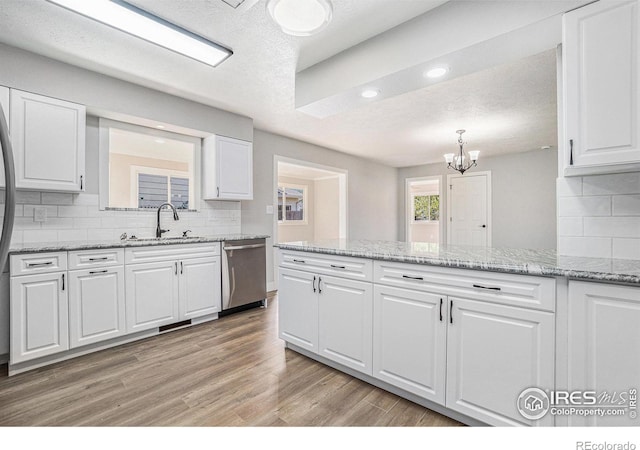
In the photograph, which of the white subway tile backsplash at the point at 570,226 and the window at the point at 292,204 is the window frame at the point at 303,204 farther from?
the white subway tile backsplash at the point at 570,226

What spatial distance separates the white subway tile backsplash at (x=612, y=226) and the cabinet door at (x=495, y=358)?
792mm

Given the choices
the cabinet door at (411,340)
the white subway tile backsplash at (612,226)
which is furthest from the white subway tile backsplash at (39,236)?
the white subway tile backsplash at (612,226)

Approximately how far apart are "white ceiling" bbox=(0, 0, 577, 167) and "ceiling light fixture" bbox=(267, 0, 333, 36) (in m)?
0.39

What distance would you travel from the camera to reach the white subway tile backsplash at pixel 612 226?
1633 mm

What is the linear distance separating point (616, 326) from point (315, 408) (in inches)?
57.8

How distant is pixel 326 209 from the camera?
809 centimetres

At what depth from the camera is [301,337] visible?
2.37 metres

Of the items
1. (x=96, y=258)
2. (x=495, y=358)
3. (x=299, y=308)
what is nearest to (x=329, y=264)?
(x=299, y=308)

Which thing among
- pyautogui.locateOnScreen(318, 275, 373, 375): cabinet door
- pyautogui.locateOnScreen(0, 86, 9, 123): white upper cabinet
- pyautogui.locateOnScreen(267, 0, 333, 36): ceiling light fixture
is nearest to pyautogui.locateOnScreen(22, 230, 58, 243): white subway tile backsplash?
pyautogui.locateOnScreen(0, 86, 9, 123): white upper cabinet

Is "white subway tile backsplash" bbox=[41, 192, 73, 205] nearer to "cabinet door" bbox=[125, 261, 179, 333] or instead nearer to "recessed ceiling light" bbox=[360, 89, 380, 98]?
"cabinet door" bbox=[125, 261, 179, 333]

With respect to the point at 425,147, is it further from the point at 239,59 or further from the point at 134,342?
the point at 134,342

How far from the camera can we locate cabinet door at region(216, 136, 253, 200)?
3686mm

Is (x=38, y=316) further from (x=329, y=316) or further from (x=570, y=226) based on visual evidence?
(x=570, y=226)

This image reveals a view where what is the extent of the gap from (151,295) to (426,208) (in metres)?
7.83
